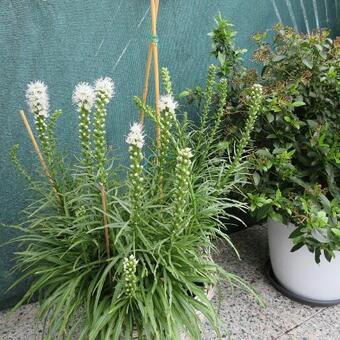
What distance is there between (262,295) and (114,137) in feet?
4.15

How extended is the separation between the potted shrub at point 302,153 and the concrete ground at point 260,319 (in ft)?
0.51

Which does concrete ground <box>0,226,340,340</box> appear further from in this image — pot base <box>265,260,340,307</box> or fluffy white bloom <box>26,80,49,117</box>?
fluffy white bloom <box>26,80,49,117</box>

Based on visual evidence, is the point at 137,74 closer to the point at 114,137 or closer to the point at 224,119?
the point at 114,137

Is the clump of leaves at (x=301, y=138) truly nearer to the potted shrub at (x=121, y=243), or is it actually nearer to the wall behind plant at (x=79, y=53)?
the potted shrub at (x=121, y=243)

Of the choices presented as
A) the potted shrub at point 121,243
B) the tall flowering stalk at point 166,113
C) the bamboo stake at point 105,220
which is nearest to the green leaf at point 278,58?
the potted shrub at point 121,243

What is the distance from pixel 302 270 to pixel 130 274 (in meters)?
1.25

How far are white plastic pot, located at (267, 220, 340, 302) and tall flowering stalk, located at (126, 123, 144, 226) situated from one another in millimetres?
1062

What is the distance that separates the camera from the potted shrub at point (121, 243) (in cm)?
151

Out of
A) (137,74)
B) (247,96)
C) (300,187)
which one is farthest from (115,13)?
(300,187)

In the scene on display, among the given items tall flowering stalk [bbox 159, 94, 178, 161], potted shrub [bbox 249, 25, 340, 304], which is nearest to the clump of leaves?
potted shrub [bbox 249, 25, 340, 304]

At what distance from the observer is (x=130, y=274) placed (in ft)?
4.74

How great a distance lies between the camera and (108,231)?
1.71 meters

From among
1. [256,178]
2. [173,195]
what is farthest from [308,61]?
[173,195]

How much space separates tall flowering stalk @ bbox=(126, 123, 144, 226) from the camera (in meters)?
1.34
